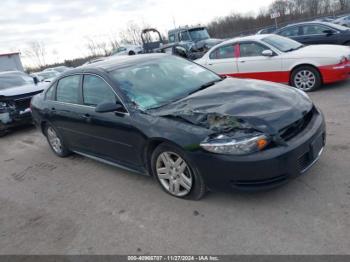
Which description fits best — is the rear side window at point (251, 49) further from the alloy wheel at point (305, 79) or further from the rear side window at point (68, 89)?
the rear side window at point (68, 89)

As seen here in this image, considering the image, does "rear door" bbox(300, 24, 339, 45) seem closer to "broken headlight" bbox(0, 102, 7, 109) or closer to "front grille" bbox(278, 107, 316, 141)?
"front grille" bbox(278, 107, 316, 141)

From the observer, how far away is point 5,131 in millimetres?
8023

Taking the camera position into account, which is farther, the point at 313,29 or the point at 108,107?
the point at 313,29

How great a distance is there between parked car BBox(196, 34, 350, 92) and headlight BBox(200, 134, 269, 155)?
199 inches

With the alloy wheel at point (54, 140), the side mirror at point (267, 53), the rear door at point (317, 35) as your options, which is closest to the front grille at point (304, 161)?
the alloy wheel at point (54, 140)

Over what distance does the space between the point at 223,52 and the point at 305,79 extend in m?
2.33

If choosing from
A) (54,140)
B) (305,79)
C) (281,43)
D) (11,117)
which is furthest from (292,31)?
(11,117)

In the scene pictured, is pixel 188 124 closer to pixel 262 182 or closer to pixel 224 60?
pixel 262 182

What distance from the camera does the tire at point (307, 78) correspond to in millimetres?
7289

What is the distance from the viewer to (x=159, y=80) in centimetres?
415

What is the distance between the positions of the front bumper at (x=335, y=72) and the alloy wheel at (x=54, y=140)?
228 inches

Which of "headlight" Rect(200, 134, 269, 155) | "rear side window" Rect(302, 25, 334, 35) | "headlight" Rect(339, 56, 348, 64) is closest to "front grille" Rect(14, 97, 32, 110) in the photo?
"headlight" Rect(200, 134, 269, 155)

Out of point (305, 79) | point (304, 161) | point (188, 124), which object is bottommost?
point (305, 79)

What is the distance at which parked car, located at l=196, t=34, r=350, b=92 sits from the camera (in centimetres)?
706
